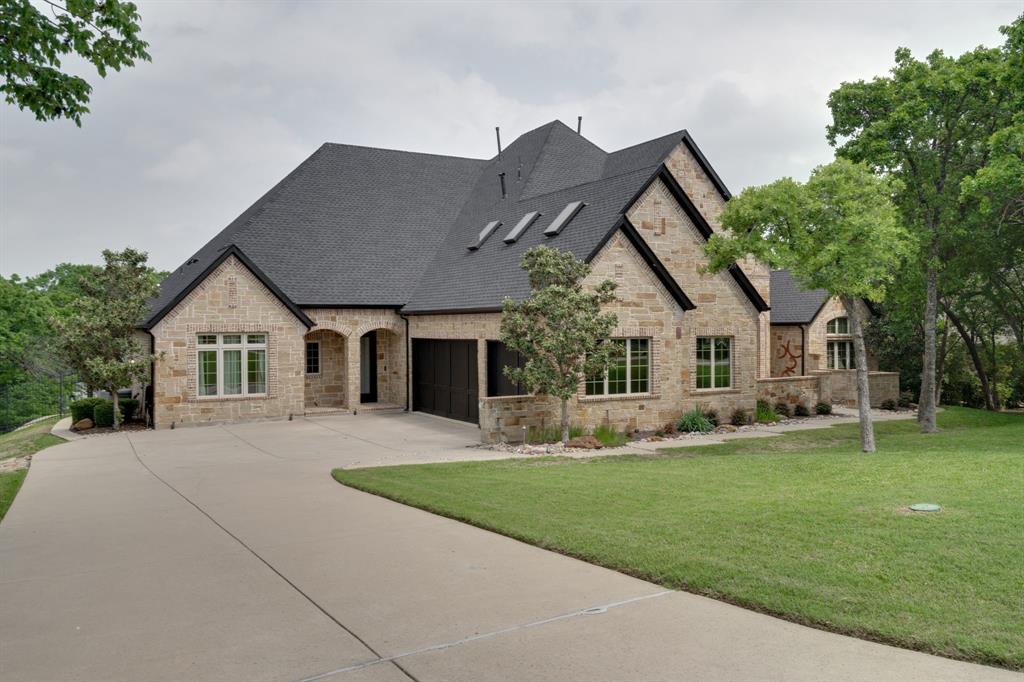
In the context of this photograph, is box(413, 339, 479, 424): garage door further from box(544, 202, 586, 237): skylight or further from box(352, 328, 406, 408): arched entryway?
box(544, 202, 586, 237): skylight

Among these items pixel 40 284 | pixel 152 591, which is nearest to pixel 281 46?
pixel 152 591

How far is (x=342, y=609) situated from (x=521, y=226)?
17.8 m

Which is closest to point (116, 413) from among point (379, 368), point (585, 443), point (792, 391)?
point (379, 368)

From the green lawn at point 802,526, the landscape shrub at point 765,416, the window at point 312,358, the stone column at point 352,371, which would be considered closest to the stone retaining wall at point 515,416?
the green lawn at point 802,526

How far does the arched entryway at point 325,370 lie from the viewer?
26.3 metres

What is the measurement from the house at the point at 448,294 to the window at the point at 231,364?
0.04 m

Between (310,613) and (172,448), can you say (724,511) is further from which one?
(172,448)

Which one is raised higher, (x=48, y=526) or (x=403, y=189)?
(x=403, y=189)

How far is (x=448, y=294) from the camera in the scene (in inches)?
938

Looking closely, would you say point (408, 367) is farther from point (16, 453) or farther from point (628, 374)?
point (16, 453)

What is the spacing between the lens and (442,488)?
38.8 ft

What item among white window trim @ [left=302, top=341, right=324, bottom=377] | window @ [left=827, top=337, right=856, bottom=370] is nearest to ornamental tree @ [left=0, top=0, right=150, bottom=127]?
white window trim @ [left=302, top=341, right=324, bottom=377]

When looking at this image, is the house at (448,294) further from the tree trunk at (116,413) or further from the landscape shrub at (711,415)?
the tree trunk at (116,413)

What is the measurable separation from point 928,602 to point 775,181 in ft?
43.0
